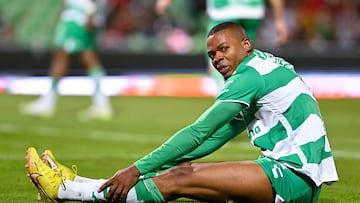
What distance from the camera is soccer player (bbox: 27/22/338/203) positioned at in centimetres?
680

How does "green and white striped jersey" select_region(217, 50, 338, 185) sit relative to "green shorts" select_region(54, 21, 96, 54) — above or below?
below

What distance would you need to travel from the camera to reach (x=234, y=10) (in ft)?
44.7

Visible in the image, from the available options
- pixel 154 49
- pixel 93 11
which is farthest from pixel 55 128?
pixel 154 49

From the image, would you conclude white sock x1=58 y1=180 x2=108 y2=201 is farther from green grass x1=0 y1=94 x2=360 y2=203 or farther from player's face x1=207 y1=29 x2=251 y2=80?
player's face x1=207 y1=29 x2=251 y2=80

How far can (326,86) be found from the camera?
77.4ft

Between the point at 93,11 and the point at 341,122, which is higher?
the point at 93,11

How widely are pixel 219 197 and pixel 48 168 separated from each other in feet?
4.36

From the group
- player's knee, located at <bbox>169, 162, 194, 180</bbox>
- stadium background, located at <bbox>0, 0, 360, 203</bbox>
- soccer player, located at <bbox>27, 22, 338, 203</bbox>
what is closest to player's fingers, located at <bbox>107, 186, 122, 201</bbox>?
soccer player, located at <bbox>27, 22, 338, 203</bbox>

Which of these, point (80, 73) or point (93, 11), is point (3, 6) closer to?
point (80, 73)

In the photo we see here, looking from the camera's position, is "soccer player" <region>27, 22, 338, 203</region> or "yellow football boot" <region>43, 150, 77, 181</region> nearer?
"soccer player" <region>27, 22, 338, 203</region>

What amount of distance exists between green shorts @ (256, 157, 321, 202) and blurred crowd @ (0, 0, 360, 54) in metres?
19.4

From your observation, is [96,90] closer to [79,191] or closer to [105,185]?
[79,191]

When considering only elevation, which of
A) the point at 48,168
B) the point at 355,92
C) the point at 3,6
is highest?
the point at 3,6

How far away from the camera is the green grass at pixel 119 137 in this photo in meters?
9.56
